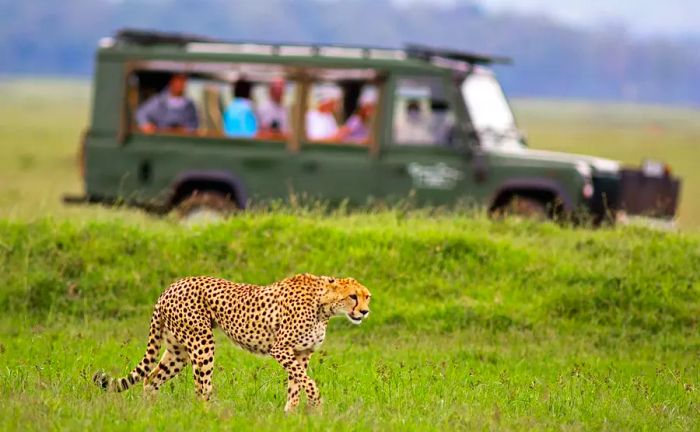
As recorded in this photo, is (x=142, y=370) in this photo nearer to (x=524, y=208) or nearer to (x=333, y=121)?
(x=524, y=208)

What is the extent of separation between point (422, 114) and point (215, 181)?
2600 millimetres

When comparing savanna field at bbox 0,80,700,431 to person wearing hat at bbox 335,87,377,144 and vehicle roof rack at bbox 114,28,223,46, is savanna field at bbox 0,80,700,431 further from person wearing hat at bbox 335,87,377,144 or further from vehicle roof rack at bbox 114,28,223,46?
vehicle roof rack at bbox 114,28,223,46

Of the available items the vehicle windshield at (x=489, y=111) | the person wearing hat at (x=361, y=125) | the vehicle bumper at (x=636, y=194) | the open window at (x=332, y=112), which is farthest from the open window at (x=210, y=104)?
the vehicle bumper at (x=636, y=194)

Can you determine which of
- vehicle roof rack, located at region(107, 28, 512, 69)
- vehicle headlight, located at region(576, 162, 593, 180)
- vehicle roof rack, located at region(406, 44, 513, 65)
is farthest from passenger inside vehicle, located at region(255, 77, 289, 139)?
vehicle headlight, located at region(576, 162, 593, 180)

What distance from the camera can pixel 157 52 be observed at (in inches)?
698

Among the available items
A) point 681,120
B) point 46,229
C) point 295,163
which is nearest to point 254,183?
point 295,163

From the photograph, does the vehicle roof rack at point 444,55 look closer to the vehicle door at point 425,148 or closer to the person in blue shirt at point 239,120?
the vehicle door at point 425,148

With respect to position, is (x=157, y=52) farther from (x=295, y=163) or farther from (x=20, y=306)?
(x=20, y=306)

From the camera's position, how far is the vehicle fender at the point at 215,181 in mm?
17281

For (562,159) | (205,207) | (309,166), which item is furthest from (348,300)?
(205,207)

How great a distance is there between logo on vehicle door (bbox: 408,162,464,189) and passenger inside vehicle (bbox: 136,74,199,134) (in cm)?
285

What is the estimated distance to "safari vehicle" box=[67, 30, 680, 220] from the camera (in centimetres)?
1659

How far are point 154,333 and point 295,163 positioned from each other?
8.25 meters

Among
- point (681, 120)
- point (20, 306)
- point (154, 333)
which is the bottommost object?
point (681, 120)
